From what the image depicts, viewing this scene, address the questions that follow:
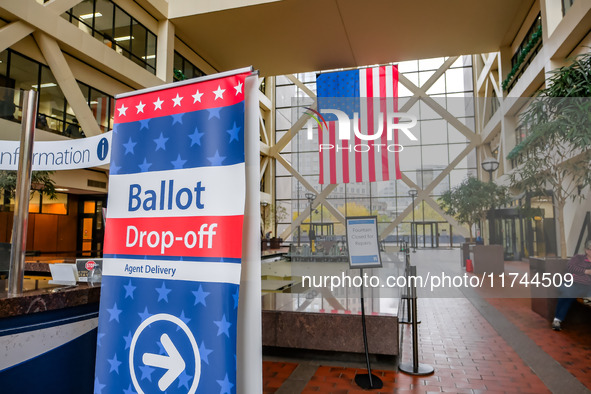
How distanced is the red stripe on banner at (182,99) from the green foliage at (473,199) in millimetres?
3558

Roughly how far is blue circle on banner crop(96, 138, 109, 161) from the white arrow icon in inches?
52.7

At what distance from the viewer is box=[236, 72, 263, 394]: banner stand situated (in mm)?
1598

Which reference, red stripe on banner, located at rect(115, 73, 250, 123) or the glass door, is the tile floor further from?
the glass door

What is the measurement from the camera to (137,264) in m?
1.82

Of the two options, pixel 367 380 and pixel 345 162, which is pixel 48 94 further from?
pixel 367 380

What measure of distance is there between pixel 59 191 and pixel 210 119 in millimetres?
13108

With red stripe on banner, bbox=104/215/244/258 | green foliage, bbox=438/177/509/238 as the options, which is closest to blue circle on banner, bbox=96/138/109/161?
red stripe on banner, bbox=104/215/244/258

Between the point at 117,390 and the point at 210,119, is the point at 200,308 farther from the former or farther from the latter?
the point at 210,119

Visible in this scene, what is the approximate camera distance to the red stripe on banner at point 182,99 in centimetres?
170

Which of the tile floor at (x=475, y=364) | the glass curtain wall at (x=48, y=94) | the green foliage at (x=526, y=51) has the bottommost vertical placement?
the tile floor at (x=475, y=364)

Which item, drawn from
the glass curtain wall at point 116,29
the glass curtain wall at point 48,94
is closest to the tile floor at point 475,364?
the glass curtain wall at point 48,94

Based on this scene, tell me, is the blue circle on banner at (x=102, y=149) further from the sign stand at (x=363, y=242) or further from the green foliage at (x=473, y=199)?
the green foliage at (x=473, y=199)

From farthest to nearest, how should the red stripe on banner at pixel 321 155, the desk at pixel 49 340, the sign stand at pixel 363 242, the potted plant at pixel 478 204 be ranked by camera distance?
the red stripe on banner at pixel 321 155, the potted plant at pixel 478 204, the sign stand at pixel 363 242, the desk at pixel 49 340

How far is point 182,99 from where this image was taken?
1.83m
